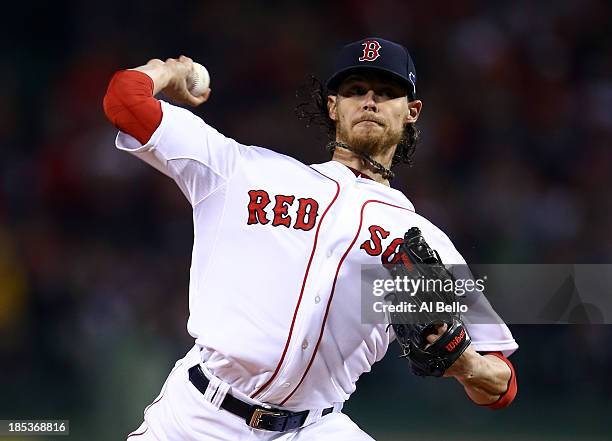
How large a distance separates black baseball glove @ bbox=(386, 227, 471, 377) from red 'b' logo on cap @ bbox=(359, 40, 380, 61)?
2.40 feet

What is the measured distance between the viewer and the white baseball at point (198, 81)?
8.79 feet

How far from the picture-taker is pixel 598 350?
5242 millimetres

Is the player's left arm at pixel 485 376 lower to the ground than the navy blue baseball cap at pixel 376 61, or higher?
lower

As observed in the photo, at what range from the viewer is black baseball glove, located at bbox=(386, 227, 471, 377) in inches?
87.7

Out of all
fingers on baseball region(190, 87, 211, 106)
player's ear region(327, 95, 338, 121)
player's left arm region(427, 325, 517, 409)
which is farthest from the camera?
player's ear region(327, 95, 338, 121)

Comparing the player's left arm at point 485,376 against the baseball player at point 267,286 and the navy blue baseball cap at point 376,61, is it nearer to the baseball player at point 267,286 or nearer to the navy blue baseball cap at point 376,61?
the baseball player at point 267,286

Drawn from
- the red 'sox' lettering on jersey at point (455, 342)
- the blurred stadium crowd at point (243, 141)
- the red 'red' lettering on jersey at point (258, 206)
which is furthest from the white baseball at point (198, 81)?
the blurred stadium crowd at point (243, 141)

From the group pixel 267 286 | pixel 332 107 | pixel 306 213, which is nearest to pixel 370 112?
pixel 332 107

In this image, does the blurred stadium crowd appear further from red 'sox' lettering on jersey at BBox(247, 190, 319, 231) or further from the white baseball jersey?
red 'sox' lettering on jersey at BBox(247, 190, 319, 231)

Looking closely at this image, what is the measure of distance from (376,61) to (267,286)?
2.70 ft

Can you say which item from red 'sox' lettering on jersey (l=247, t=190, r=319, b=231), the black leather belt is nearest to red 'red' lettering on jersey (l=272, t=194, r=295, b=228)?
red 'sox' lettering on jersey (l=247, t=190, r=319, b=231)

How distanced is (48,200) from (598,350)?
374 centimetres

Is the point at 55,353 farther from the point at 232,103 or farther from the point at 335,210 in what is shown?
the point at 335,210

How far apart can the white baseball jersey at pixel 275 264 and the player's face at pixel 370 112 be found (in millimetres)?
240
